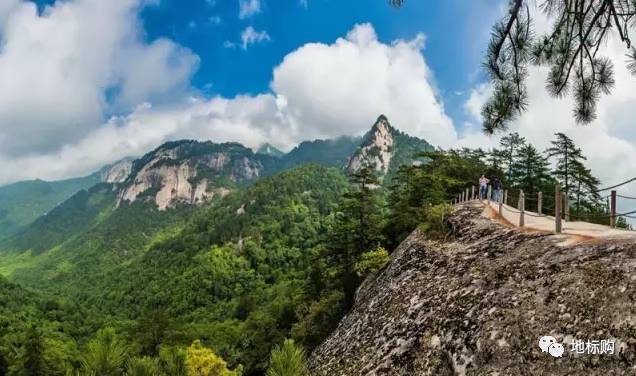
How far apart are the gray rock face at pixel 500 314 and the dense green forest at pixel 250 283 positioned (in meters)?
2.57

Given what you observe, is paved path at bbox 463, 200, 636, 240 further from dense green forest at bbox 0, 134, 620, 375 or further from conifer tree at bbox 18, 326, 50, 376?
conifer tree at bbox 18, 326, 50, 376

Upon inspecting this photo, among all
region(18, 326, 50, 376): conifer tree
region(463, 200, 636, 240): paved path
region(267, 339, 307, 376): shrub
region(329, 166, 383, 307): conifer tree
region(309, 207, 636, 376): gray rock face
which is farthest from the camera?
region(18, 326, 50, 376): conifer tree

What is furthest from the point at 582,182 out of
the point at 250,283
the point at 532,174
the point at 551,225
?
the point at 250,283

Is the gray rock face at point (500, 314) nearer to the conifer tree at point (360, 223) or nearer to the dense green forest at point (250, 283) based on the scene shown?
the dense green forest at point (250, 283)

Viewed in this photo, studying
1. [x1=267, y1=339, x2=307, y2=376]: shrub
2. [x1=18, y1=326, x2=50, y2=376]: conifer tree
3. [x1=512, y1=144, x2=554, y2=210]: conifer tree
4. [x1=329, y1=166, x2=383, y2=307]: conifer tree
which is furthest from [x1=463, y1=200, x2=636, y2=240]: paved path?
[x1=18, y1=326, x2=50, y2=376]: conifer tree

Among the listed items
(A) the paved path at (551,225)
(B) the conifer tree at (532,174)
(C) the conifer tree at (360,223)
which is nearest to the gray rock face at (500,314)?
(A) the paved path at (551,225)

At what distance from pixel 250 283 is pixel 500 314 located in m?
122

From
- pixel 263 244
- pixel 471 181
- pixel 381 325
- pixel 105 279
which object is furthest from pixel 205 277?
pixel 381 325

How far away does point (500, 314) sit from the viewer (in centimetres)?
859

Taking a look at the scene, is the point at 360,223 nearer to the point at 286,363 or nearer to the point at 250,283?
the point at 286,363

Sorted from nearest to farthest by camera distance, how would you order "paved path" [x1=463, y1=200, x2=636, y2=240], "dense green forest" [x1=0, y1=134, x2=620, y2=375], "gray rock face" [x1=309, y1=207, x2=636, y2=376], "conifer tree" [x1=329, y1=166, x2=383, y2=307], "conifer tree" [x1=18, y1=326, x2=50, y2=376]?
"gray rock face" [x1=309, y1=207, x2=636, y2=376] → "paved path" [x1=463, y1=200, x2=636, y2=240] → "dense green forest" [x1=0, y1=134, x2=620, y2=375] → "conifer tree" [x1=329, y1=166, x2=383, y2=307] → "conifer tree" [x1=18, y1=326, x2=50, y2=376]

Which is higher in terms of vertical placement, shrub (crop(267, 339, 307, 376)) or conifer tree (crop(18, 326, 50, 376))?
shrub (crop(267, 339, 307, 376))

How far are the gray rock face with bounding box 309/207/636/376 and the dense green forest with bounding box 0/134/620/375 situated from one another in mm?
2572

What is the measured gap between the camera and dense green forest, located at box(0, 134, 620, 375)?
78.2 ft
